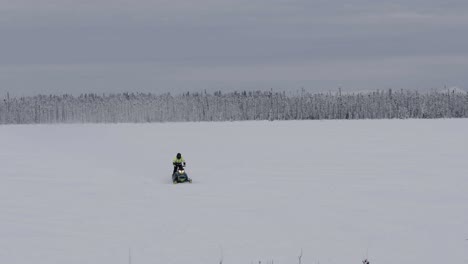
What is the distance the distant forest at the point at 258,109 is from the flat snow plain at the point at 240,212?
119 m

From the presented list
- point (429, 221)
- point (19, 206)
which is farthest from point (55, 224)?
point (429, 221)

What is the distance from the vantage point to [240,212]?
60.7 feet

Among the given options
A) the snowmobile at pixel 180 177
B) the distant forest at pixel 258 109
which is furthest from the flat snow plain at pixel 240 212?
the distant forest at pixel 258 109

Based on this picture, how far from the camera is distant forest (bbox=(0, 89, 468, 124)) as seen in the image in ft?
502

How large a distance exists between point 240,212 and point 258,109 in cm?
14753

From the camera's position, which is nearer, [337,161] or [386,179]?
[386,179]

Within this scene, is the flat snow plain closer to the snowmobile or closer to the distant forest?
the snowmobile

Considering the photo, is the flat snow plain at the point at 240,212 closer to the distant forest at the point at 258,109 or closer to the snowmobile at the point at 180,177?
the snowmobile at the point at 180,177

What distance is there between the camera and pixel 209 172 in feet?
100

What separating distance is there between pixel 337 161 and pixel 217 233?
20.5 metres

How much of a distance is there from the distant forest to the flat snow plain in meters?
119

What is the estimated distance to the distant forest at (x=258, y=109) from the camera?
153125mm

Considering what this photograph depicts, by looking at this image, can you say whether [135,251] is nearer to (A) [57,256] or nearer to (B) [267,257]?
(A) [57,256]

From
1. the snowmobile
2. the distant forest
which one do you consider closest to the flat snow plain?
the snowmobile
